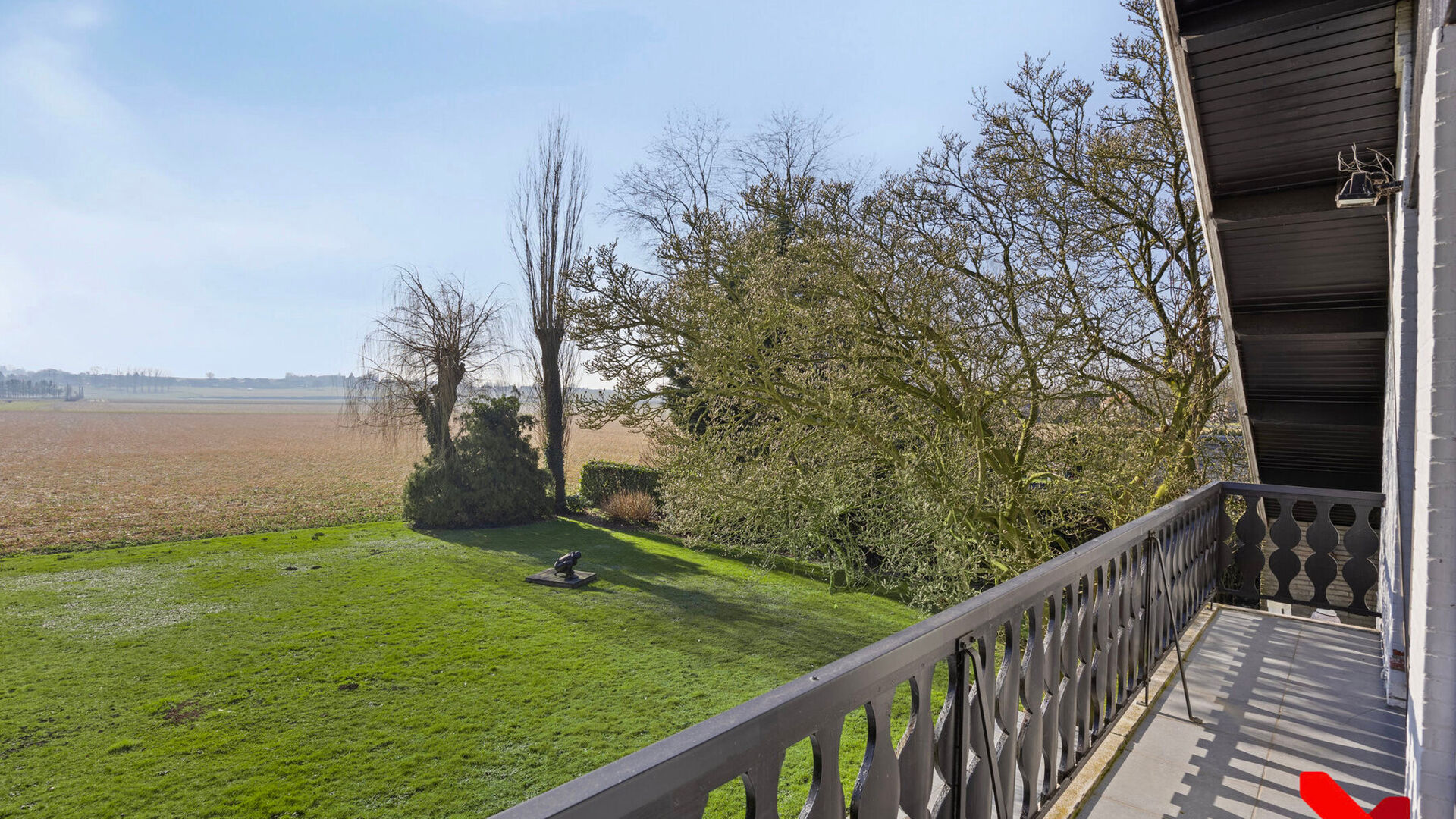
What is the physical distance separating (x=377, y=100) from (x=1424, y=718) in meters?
16.4

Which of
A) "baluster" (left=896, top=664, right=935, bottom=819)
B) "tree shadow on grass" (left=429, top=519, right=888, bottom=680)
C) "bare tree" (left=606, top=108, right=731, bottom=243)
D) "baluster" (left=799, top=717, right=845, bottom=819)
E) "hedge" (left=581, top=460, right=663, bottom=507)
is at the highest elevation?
"bare tree" (left=606, top=108, right=731, bottom=243)

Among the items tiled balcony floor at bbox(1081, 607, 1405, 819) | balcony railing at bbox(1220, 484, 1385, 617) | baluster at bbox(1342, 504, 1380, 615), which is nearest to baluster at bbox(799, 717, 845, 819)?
tiled balcony floor at bbox(1081, 607, 1405, 819)

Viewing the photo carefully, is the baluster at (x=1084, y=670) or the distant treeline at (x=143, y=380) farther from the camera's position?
the distant treeline at (x=143, y=380)

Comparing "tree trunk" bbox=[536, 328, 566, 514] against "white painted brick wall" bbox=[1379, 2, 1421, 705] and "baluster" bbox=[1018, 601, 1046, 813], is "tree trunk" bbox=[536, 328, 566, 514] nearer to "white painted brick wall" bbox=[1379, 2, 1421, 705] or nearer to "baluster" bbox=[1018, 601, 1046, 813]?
"white painted brick wall" bbox=[1379, 2, 1421, 705]

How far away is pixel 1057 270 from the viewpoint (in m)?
6.21

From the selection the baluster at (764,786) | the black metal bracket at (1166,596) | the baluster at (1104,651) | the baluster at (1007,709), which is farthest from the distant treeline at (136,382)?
the baluster at (764,786)

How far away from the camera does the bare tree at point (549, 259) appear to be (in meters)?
13.9

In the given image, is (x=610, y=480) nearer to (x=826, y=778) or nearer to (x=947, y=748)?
(x=947, y=748)

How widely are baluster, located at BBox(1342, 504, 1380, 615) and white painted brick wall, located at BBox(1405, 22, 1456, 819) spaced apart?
285 cm

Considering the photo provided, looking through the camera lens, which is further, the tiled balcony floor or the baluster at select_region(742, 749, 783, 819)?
the tiled balcony floor

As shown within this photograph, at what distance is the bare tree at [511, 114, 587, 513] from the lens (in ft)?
45.6

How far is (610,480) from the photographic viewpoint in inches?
553

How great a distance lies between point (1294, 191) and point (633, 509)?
36.4 feet

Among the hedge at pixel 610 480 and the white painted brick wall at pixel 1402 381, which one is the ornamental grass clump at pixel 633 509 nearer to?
the hedge at pixel 610 480
